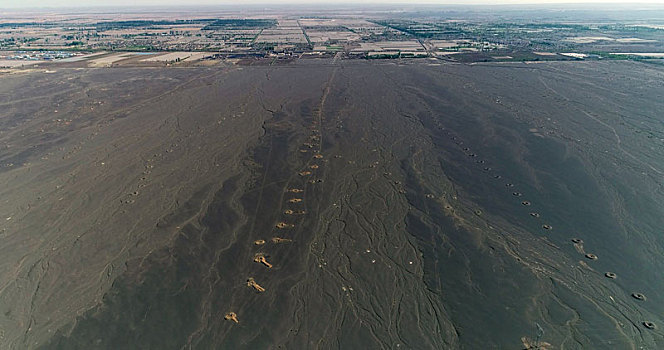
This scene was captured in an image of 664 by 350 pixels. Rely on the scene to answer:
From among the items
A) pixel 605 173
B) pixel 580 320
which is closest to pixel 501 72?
pixel 605 173

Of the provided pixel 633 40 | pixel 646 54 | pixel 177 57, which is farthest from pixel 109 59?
pixel 633 40

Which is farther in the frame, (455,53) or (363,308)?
(455,53)

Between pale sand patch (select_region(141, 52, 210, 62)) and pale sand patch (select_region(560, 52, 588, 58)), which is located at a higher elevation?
pale sand patch (select_region(560, 52, 588, 58))

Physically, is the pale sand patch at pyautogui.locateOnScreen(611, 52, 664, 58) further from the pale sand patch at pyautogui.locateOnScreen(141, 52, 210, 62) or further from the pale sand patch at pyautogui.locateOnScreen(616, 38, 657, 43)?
the pale sand patch at pyautogui.locateOnScreen(141, 52, 210, 62)

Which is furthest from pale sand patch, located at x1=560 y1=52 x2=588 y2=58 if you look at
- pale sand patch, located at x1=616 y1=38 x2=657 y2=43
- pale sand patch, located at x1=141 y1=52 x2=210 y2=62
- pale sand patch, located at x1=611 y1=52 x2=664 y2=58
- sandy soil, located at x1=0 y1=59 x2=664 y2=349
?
pale sand patch, located at x1=141 y1=52 x2=210 y2=62

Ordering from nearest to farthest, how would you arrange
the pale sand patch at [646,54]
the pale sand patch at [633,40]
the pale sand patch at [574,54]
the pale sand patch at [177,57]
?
1. the pale sand patch at [574,54]
2. the pale sand patch at [646,54]
3. the pale sand patch at [177,57]
4. the pale sand patch at [633,40]

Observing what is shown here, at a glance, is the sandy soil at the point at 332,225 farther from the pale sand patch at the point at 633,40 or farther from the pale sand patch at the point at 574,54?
the pale sand patch at the point at 633,40

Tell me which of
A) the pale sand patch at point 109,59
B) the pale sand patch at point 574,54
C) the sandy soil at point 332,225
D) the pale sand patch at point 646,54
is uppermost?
the pale sand patch at point 646,54

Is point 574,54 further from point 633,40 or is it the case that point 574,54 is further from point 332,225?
point 332,225

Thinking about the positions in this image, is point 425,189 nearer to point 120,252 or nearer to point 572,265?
point 572,265

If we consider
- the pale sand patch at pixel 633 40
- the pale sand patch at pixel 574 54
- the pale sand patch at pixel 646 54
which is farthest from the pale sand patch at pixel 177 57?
the pale sand patch at pixel 633 40

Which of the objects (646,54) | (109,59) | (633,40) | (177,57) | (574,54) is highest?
(633,40)
